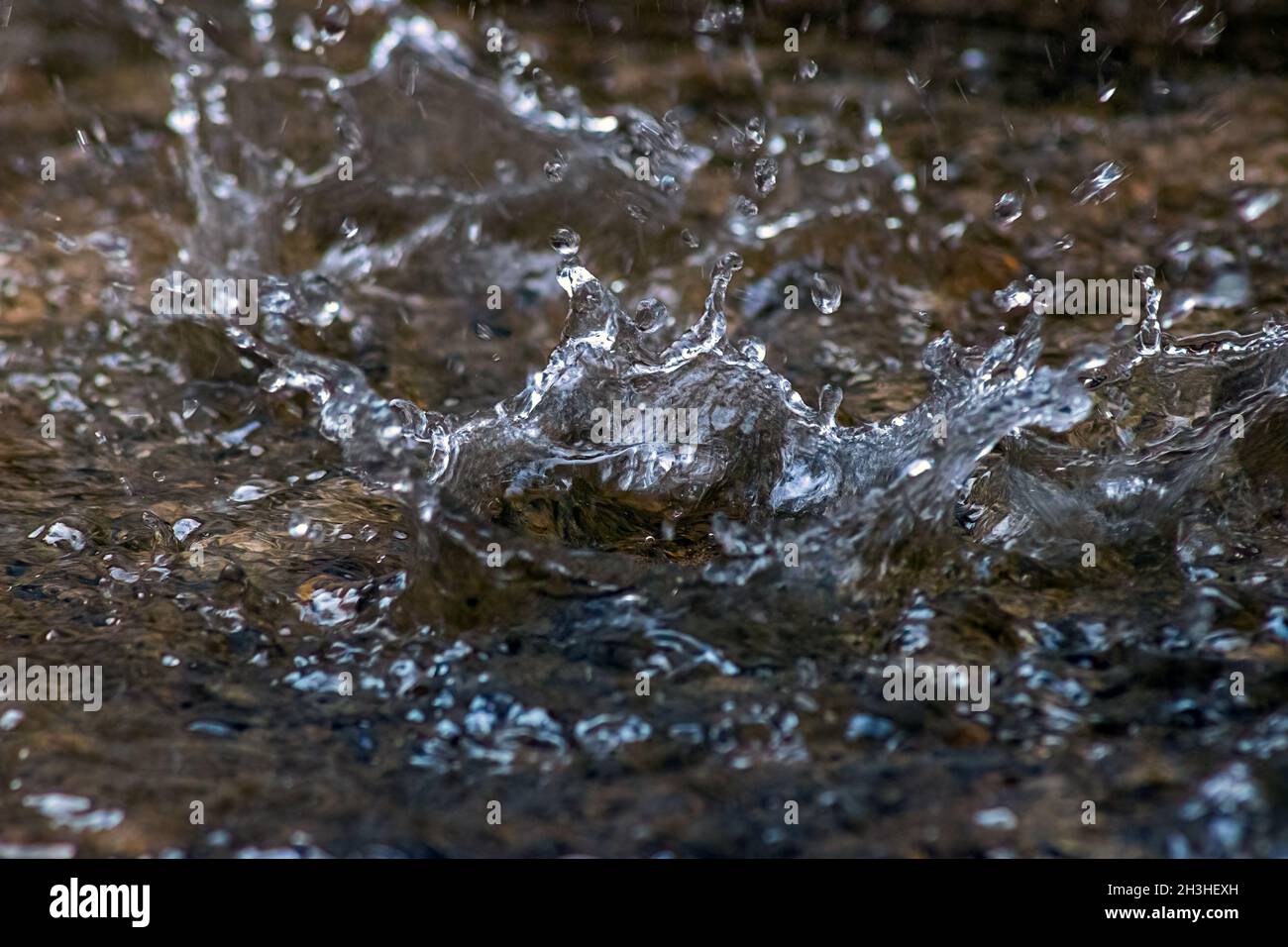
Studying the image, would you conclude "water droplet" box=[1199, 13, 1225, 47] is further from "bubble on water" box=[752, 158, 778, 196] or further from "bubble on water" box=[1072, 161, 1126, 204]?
"bubble on water" box=[752, 158, 778, 196]

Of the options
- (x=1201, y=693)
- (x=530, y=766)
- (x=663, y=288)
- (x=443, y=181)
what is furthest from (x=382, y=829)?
(x=443, y=181)

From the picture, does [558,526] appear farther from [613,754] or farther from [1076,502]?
[1076,502]

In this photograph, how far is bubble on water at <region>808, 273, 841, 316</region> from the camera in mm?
3076

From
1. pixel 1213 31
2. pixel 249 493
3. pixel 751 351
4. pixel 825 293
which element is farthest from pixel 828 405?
pixel 1213 31

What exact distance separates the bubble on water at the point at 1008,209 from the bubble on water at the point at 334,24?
180cm

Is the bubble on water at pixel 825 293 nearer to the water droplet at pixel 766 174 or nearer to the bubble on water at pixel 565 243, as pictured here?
the water droplet at pixel 766 174

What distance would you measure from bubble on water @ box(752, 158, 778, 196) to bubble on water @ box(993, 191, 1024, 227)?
554mm

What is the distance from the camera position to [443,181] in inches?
138

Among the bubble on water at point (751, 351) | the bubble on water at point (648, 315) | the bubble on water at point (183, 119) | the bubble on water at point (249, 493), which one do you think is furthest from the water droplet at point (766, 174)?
the bubble on water at point (249, 493)

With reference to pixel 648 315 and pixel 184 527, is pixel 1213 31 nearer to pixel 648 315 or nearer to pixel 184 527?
pixel 648 315

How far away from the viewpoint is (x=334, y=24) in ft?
12.4

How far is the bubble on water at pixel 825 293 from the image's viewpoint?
3.08m

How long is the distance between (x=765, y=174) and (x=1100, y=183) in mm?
841
